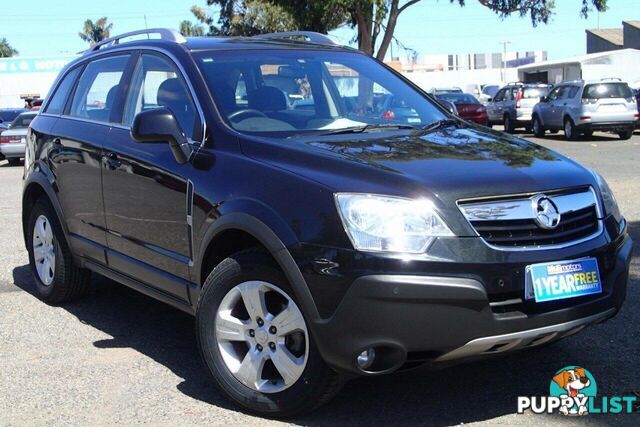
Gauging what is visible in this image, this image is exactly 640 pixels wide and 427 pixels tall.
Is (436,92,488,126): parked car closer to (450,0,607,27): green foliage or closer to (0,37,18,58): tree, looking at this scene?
(450,0,607,27): green foliage

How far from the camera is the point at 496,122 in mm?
30094

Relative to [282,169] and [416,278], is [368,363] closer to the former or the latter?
[416,278]

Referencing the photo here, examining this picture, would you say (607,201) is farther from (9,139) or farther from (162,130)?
(9,139)

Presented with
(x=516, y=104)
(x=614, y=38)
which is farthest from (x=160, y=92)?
(x=614, y=38)

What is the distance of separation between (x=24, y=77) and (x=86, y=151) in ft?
163


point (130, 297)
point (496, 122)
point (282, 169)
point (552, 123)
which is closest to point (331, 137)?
point (282, 169)

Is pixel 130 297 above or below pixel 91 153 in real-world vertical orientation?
below

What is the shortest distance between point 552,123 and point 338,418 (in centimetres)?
2155

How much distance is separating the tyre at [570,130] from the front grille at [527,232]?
65.3 ft

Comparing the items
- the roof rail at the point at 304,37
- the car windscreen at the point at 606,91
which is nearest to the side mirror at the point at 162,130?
the roof rail at the point at 304,37

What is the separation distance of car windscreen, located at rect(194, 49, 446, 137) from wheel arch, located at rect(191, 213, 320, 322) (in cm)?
59

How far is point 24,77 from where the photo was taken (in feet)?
169

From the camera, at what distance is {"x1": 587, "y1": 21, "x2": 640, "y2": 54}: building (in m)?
57.2

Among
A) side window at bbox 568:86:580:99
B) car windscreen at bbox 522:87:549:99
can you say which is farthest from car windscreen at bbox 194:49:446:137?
car windscreen at bbox 522:87:549:99
